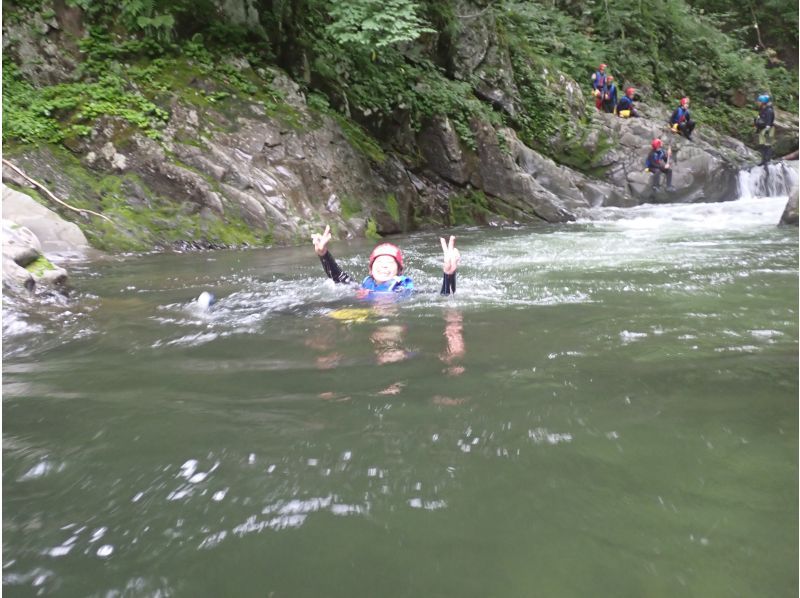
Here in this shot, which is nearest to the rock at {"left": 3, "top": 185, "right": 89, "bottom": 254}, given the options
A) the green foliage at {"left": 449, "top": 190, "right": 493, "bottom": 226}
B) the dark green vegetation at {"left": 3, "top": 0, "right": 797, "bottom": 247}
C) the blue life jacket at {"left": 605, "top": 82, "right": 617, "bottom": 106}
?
the dark green vegetation at {"left": 3, "top": 0, "right": 797, "bottom": 247}

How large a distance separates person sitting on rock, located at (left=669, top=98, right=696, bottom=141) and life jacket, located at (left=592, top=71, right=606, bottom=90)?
277 centimetres

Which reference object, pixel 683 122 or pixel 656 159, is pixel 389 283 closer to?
pixel 656 159

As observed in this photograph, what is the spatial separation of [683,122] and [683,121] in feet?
0.12

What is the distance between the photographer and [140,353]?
12.6 ft

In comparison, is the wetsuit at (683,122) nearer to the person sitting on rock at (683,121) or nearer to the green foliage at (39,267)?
the person sitting on rock at (683,121)

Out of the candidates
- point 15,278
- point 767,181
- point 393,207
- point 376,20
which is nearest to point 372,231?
point 393,207

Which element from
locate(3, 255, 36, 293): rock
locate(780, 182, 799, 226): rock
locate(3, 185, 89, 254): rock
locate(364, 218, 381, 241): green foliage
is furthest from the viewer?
locate(364, 218, 381, 241): green foliage

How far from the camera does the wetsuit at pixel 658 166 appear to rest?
1911 cm

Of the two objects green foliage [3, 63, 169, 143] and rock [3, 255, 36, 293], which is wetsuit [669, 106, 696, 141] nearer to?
green foliage [3, 63, 169, 143]

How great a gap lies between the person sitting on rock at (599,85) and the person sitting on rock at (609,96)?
13cm

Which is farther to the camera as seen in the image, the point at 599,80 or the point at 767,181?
the point at 599,80

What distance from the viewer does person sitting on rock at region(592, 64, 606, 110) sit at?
831 inches

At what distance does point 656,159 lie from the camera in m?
19.1

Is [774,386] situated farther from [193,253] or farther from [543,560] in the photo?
[193,253]
